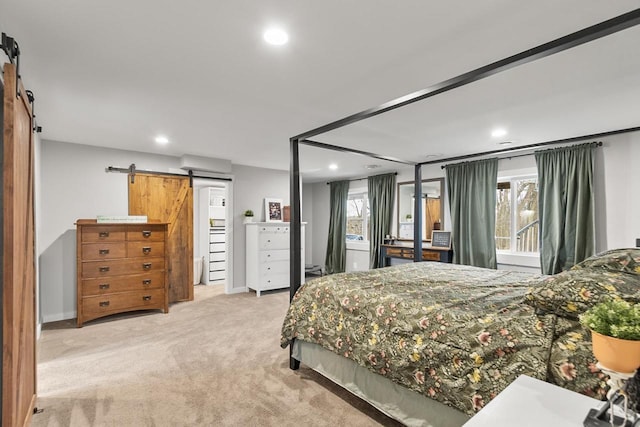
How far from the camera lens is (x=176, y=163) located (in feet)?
16.7

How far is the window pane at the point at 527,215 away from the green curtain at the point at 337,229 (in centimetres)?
349

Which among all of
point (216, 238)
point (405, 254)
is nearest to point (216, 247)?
point (216, 238)

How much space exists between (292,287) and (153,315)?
2.55 metres

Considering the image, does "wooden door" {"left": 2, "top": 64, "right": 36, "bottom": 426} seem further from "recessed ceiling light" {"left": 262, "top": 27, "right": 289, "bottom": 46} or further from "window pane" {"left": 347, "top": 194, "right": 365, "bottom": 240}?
"window pane" {"left": 347, "top": 194, "right": 365, "bottom": 240}

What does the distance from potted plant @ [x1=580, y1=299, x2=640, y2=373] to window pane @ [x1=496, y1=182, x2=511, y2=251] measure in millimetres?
4344

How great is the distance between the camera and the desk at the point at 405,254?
506 centimetres

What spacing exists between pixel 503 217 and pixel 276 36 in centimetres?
444

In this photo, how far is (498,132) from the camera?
3629mm

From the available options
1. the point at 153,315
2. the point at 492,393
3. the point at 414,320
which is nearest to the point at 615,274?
the point at 492,393

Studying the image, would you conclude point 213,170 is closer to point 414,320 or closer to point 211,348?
point 211,348

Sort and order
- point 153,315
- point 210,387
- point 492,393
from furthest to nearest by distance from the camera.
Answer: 1. point 153,315
2. point 210,387
3. point 492,393

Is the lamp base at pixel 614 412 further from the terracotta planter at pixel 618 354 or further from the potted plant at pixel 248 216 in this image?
the potted plant at pixel 248 216

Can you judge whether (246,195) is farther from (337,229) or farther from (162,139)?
(337,229)

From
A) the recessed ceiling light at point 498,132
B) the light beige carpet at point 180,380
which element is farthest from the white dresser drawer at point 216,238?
the recessed ceiling light at point 498,132
